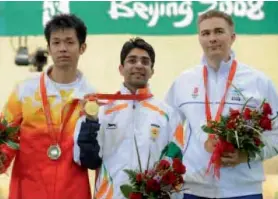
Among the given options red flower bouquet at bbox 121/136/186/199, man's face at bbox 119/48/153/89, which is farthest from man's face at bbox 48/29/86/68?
red flower bouquet at bbox 121/136/186/199

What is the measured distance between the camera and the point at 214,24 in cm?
A: 275

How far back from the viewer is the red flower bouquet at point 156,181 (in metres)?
2.28

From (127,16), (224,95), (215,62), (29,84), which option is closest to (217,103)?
(224,95)

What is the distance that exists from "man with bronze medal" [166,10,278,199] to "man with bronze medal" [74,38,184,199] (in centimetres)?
12

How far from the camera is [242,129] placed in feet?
8.03

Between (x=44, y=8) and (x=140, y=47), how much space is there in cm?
318

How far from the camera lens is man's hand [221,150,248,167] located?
8.19ft

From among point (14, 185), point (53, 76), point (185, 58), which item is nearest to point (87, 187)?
point (14, 185)

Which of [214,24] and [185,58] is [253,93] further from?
[185,58]

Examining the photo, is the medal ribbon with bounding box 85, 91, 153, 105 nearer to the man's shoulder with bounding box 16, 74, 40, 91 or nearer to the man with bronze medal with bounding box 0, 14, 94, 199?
the man with bronze medal with bounding box 0, 14, 94, 199

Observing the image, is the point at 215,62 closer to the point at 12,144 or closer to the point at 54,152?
the point at 54,152

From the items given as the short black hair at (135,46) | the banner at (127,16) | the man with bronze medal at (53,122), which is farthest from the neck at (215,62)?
the banner at (127,16)

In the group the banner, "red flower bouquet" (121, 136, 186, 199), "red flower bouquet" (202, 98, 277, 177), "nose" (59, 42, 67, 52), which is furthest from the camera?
the banner

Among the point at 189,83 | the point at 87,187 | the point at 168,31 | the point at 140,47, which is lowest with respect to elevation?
the point at 87,187
